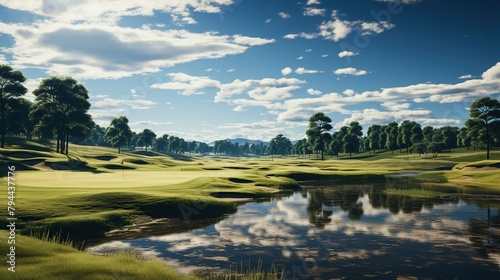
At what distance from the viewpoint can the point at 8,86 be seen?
81.7 meters

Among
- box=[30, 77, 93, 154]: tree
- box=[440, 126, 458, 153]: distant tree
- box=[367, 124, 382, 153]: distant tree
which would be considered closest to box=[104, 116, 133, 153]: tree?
box=[30, 77, 93, 154]: tree

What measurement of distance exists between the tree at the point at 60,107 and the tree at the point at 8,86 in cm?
361

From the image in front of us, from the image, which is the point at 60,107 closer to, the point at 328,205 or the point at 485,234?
the point at 328,205

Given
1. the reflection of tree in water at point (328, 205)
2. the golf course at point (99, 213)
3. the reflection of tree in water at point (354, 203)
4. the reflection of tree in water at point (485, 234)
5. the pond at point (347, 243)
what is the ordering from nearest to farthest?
the golf course at point (99, 213)
the pond at point (347, 243)
the reflection of tree in water at point (485, 234)
the reflection of tree in water at point (328, 205)
the reflection of tree in water at point (354, 203)

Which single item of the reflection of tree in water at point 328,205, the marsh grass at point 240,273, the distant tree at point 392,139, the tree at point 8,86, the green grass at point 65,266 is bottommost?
the reflection of tree in water at point 328,205

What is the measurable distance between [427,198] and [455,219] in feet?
47.4

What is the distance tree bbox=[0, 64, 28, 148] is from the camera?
80.6m

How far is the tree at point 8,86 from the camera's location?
3174 inches

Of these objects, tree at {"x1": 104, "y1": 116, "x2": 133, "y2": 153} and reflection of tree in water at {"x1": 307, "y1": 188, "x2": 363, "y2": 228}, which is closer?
reflection of tree in water at {"x1": 307, "y1": 188, "x2": 363, "y2": 228}

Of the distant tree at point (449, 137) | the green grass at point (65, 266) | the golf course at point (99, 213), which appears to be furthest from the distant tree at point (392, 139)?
the green grass at point (65, 266)

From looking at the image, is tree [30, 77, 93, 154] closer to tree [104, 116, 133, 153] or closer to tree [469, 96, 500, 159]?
tree [104, 116, 133, 153]

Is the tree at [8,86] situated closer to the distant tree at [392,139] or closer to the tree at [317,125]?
the tree at [317,125]

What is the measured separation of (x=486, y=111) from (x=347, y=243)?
301ft

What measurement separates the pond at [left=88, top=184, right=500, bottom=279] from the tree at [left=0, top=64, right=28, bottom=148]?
73676 mm
